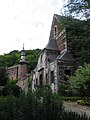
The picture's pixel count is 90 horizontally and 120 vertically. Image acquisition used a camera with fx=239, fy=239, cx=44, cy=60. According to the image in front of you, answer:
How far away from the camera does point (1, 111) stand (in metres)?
7.86

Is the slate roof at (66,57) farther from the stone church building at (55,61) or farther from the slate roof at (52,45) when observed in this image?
the slate roof at (52,45)

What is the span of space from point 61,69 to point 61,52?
13.8 ft

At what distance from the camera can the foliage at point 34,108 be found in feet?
25.5

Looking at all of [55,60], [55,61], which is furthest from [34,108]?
[55,60]

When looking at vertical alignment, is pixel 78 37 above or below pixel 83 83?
above

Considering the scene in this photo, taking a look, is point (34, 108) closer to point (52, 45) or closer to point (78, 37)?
point (78, 37)

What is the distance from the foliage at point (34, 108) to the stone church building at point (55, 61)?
19557 millimetres

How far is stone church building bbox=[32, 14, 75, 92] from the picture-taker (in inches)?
1244

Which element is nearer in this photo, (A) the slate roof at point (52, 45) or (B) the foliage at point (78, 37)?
(B) the foliage at point (78, 37)

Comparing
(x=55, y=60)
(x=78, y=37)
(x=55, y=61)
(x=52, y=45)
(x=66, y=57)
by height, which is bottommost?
(x=55, y=61)

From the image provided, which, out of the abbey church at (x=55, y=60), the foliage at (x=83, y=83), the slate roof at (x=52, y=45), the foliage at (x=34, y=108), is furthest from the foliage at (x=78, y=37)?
the foliage at (x=34, y=108)

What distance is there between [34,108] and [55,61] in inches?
942

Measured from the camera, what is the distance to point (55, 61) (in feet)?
105

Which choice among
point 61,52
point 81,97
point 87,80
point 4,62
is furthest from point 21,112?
point 4,62
